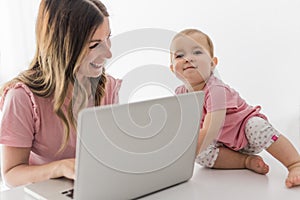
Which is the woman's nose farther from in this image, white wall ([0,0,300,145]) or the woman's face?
white wall ([0,0,300,145])

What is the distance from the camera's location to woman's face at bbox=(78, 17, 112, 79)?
4.02 feet

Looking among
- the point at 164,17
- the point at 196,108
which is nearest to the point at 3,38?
the point at 164,17

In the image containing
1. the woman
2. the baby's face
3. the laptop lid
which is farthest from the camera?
the baby's face

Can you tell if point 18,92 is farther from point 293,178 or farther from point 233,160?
point 293,178

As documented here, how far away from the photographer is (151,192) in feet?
3.41

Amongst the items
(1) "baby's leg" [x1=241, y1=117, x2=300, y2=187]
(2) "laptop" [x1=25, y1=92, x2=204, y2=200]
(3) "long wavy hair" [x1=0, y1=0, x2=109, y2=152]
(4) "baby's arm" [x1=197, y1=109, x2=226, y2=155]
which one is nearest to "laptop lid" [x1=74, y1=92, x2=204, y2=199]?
(2) "laptop" [x1=25, y1=92, x2=204, y2=200]

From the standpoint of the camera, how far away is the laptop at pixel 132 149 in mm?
873

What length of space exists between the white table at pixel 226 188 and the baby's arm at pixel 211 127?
79mm

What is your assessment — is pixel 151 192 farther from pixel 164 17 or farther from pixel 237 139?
pixel 164 17

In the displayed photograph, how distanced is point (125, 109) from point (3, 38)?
1801 millimetres

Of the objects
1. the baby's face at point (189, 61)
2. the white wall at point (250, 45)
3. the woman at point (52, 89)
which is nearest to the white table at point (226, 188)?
the woman at point (52, 89)

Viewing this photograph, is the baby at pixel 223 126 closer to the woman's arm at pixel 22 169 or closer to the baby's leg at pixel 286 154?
the baby's leg at pixel 286 154

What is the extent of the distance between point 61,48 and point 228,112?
0.49 metres

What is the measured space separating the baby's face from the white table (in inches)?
10.5
